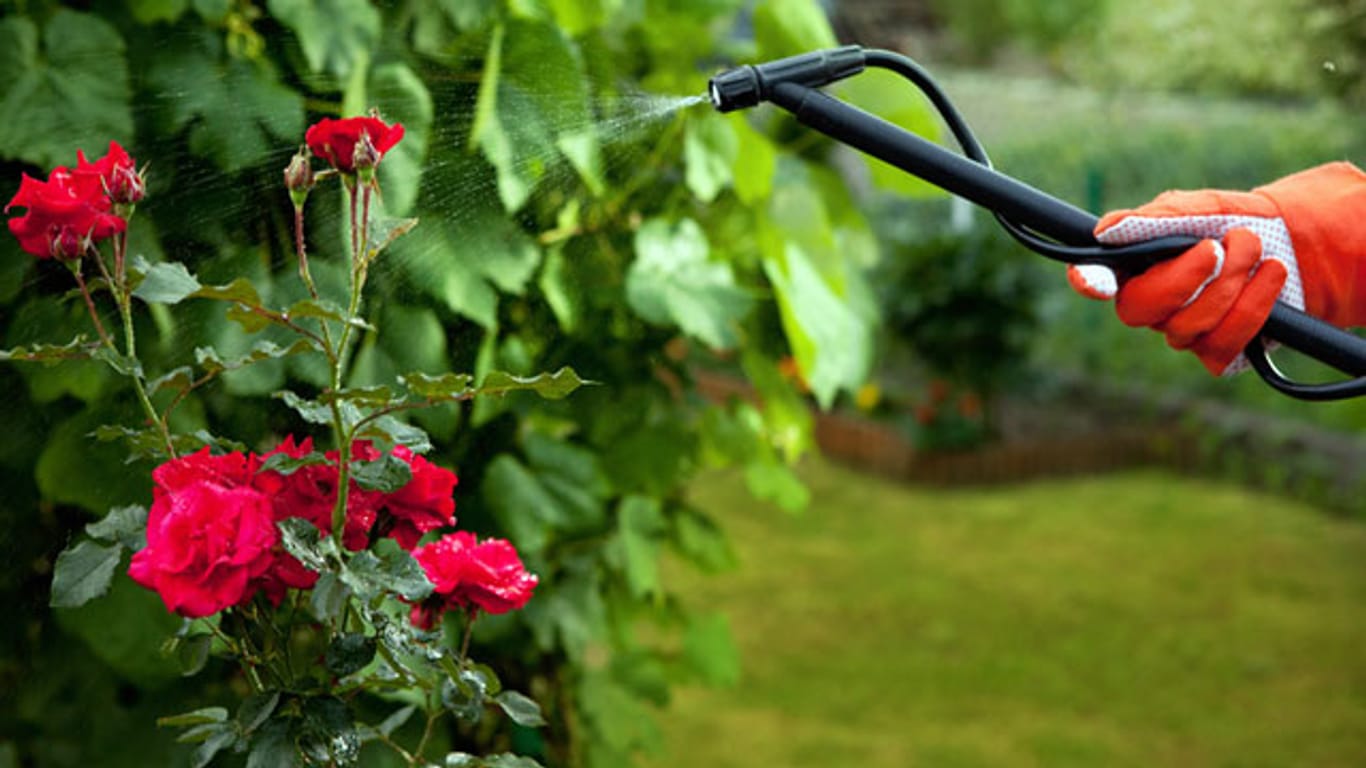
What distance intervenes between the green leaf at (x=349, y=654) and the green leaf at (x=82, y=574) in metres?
0.14

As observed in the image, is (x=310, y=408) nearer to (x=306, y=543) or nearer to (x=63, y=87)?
(x=306, y=543)

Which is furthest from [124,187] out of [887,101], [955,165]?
[887,101]

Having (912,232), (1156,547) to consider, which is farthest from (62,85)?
(912,232)

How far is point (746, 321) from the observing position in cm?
206

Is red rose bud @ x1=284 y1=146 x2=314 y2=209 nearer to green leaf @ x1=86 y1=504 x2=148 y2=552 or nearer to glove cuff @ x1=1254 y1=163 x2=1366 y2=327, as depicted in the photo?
green leaf @ x1=86 y1=504 x2=148 y2=552

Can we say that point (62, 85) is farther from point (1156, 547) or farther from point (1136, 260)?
point (1156, 547)

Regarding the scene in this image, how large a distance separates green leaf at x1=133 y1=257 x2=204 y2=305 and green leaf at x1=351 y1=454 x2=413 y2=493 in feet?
0.49

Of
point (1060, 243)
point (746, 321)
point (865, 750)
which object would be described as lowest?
point (865, 750)

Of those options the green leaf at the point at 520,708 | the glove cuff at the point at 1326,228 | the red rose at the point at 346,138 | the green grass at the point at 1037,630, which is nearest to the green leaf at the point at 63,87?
the red rose at the point at 346,138

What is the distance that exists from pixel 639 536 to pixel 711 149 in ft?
1.69

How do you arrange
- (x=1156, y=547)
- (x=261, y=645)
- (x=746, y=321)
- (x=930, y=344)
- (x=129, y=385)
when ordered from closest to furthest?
(x=261, y=645)
(x=129, y=385)
(x=746, y=321)
(x=1156, y=547)
(x=930, y=344)

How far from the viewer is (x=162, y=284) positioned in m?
0.91

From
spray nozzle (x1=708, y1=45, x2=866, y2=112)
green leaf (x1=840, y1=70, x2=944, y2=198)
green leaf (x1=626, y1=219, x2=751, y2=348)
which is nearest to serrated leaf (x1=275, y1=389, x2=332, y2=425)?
spray nozzle (x1=708, y1=45, x2=866, y2=112)

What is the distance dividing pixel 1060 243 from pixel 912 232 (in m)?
5.47
